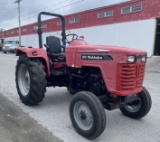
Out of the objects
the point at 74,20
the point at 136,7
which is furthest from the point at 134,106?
the point at 74,20

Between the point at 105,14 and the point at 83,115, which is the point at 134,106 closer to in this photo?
the point at 83,115

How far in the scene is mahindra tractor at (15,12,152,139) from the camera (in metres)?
3.14

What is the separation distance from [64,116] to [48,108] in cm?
59

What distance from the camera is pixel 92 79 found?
12.3 feet

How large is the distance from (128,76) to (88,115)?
A: 869 mm

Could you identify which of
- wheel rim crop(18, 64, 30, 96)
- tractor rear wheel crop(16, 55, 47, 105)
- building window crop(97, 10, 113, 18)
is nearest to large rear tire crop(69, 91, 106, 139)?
tractor rear wheel crop(16, 55, 47, 105)

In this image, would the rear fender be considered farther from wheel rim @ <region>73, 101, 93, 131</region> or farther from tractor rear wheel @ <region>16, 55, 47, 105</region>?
wheel rim @ <region>73, 101, 93, 131</region>

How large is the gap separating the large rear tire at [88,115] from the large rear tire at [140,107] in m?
1.15

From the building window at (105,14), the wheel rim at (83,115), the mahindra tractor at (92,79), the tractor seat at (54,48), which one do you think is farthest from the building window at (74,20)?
the wheel rim at (83,115)

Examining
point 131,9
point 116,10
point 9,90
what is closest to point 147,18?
point 131,9

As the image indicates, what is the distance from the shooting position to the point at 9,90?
6.04 metres

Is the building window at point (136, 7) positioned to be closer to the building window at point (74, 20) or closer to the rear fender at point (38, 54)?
the building window at point (74, 20)

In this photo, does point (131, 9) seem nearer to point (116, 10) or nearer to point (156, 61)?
point (116, 10)

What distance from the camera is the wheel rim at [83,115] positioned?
3.28 meters
